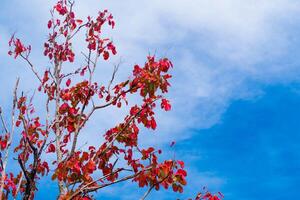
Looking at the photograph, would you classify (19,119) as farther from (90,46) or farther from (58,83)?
(90,46)

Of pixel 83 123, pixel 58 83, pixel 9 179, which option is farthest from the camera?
pixel 58 83

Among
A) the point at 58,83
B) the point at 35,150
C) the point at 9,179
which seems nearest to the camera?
the point at 35,150

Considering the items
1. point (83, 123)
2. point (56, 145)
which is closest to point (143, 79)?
point (83, 123)

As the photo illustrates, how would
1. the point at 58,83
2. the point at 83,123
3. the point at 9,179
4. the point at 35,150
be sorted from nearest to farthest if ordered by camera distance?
A: 1. the point at 35,150
2. the point at 9,179
3. the point at 83,123
4. the point at 58,83

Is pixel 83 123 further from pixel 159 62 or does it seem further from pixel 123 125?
pixel 159 62

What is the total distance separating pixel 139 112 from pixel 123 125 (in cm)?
54

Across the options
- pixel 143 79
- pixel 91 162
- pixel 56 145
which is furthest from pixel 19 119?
pixel 143 79

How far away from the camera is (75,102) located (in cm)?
1334

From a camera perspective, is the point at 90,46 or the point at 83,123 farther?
the point at 90,46

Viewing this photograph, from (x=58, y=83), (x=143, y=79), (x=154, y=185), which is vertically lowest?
(x=154, y=185)

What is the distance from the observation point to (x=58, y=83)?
13.9 metres

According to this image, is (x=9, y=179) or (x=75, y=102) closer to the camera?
(x=9, y=179)

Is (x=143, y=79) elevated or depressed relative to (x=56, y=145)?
elevated

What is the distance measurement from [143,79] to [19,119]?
3089mm
